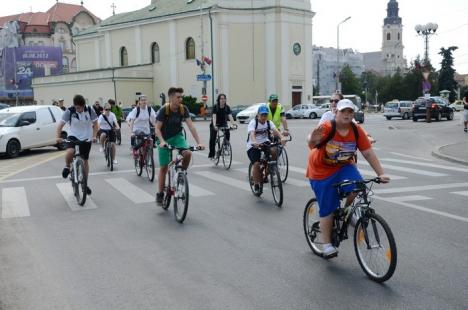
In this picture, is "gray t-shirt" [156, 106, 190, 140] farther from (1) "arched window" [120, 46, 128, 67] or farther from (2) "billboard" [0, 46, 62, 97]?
(2) "billboard" [0, 46, 62, 97]

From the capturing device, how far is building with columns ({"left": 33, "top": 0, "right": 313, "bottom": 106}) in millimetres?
57906

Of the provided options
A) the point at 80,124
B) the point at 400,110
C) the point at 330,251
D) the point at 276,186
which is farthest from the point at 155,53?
the point at 330,251

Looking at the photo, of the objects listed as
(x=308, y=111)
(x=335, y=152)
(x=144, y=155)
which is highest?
(x=335, y=152)

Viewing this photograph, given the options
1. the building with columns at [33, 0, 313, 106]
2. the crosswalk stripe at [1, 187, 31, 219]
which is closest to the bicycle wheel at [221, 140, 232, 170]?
the crosswalk stripe at [1, 187, 31, 219]

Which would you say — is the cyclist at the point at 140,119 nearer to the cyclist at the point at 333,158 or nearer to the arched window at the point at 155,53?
the cyclist at the point at 333,158

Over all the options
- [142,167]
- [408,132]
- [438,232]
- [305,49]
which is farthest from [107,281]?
[305,49]

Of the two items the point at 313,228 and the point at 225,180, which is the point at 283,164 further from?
the point at 313,228

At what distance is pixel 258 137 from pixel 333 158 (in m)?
4.59

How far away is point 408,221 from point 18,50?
82.8 m

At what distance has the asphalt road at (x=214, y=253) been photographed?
197 inches

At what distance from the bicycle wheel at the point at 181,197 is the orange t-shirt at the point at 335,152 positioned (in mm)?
2781

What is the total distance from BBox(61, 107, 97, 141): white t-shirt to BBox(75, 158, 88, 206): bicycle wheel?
1.68 ft

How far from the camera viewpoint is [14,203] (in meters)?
→ 10.0

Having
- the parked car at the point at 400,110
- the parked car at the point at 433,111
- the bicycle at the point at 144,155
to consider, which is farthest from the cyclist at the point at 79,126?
the parked car at the point at 400,110
